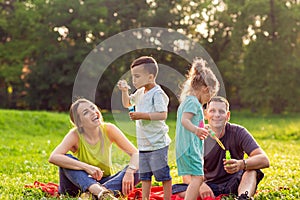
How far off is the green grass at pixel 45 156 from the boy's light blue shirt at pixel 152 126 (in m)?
0.25

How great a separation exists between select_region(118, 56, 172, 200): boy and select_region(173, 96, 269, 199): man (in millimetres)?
630

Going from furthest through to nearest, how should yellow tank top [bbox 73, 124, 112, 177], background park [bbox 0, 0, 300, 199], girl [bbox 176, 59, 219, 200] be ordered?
1. background park [bbox 0, 0, 300, 199]
2. yellow tank top [bbox 73, 124, 112, 177]
3. girl [bbox 176, 59, 219, 200]

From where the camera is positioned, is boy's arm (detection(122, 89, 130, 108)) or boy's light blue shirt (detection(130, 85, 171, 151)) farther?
boy's arm (detection(122, 89, 130, 108))

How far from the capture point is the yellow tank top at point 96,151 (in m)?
5.90

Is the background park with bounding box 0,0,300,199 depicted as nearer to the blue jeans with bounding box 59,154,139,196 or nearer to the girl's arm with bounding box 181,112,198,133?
the blue jeans with bounding box 59,154,139,196

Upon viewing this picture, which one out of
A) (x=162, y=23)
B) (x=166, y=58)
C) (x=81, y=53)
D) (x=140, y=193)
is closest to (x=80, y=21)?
(x=81, y=53)

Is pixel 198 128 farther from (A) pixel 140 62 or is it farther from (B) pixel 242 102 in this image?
(B) pixel 242 102

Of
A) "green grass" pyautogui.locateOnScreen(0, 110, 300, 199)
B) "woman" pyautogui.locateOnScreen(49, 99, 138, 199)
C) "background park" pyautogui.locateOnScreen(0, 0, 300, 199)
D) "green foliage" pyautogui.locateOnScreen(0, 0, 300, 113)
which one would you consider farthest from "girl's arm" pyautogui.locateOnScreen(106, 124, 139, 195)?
"green foliage" pyautogui.locateOnScreen(0, 0, 300, 113)

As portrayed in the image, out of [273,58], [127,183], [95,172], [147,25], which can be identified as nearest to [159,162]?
[127,183]

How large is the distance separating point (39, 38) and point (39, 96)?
3.90 metres

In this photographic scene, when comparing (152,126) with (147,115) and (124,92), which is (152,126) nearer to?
(147,115)

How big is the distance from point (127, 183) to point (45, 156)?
16.6ft

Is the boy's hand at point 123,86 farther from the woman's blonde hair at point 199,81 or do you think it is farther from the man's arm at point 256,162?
the man's arm at point 256,162

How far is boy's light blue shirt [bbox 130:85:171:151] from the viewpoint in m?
5.04
